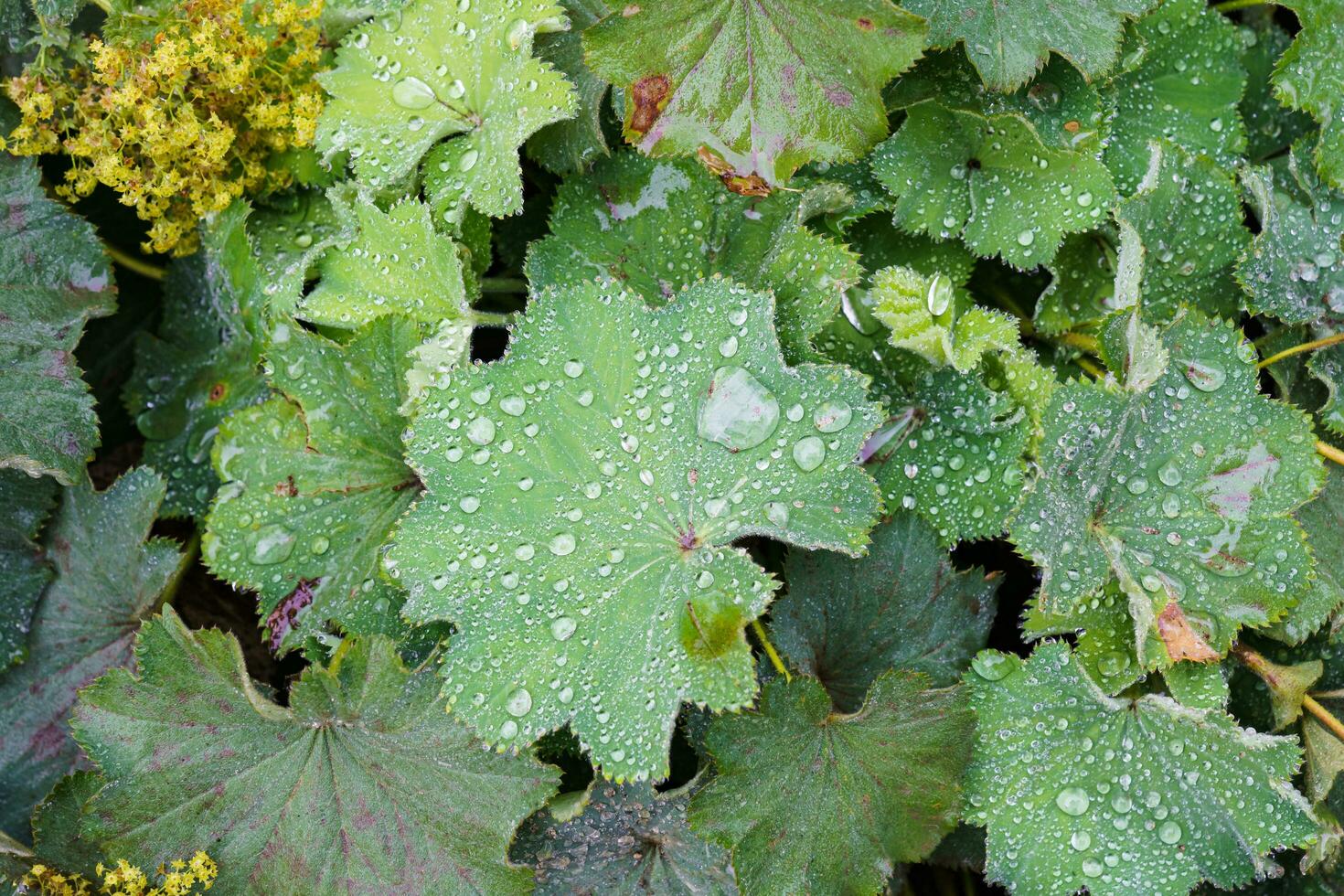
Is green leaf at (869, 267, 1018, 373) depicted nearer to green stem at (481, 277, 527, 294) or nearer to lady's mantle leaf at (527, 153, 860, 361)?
lady's mantle leaf at (527, 153, 860, 361)

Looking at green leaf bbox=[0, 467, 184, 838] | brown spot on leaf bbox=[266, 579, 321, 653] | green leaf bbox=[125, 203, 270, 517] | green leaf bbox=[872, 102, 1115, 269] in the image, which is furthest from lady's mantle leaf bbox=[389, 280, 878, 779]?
green leaf bbox=[0, 467, 184, 838]

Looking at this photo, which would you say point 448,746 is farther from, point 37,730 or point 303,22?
point 303,22

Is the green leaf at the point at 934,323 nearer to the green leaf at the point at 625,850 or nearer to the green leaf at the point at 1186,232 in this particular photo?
the green leaf at the point at 1186,232

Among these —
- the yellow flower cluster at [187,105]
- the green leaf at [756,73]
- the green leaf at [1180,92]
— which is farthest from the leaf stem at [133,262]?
the green leaf at [1180,92]

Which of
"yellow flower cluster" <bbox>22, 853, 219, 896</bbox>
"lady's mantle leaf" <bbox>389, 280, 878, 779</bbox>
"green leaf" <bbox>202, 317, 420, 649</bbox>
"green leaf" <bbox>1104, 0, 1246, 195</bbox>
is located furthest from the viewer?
"green leaf" <bbox>1104, 0, 1246, 195</bbox>

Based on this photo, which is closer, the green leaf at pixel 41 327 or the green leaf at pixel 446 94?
the green leaf at pixel 446 94

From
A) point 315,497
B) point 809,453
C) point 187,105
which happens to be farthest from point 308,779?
point 187,105

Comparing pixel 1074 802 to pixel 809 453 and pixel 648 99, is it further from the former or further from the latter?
pixel 648 99

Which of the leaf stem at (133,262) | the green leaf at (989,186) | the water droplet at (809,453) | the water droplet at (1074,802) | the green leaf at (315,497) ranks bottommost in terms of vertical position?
the water droplet at (1074,802)
